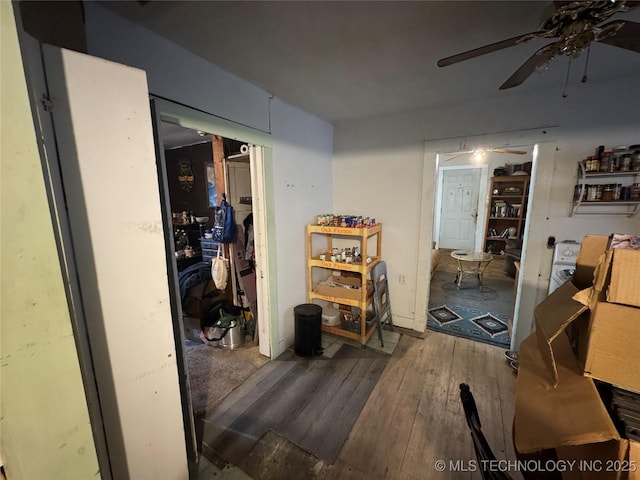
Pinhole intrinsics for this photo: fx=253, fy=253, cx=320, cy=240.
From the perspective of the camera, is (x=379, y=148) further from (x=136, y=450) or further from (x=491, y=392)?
(x=136, y=450)

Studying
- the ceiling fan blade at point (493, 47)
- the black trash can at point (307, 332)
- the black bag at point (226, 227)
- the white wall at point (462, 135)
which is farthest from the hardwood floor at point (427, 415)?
the ceiling fan blade at point (493, 47)

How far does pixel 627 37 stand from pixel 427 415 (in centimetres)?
230

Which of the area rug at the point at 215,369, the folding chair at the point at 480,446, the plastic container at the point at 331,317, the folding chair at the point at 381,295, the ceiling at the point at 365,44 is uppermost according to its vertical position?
the ceiling at the point at 365,44

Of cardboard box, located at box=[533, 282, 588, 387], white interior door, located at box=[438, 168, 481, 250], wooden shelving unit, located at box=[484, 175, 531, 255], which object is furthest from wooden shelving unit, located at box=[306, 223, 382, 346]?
white interior door, located at box=[438, 168, 481, 250]

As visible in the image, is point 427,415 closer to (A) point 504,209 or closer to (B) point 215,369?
(B) point 215,369

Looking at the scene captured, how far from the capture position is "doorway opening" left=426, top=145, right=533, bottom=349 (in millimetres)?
3195

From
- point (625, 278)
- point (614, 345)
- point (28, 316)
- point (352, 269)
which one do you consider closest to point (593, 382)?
point (614, 345)

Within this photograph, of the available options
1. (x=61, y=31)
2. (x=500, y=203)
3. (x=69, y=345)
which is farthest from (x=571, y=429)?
(x=500, y=203)

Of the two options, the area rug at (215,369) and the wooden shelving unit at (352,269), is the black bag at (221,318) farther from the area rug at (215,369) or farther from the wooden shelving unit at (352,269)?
the wooden shelving unit at (352,269)

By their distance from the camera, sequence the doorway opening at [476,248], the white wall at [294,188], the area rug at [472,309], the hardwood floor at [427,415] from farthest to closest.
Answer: the doorway opening at [476,248] → the area rug at [472,309] → the white wall at [294,188] → the hardwood floor at [427,415]

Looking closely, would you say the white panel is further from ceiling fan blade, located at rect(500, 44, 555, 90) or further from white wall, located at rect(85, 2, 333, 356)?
ceiling fan blade, located at rect(500, 44, 555, 90)

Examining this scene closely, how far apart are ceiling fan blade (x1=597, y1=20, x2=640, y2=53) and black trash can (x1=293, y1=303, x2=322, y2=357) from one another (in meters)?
2.47

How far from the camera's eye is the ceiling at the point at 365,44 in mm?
1196

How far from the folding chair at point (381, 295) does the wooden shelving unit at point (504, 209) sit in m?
4.02
